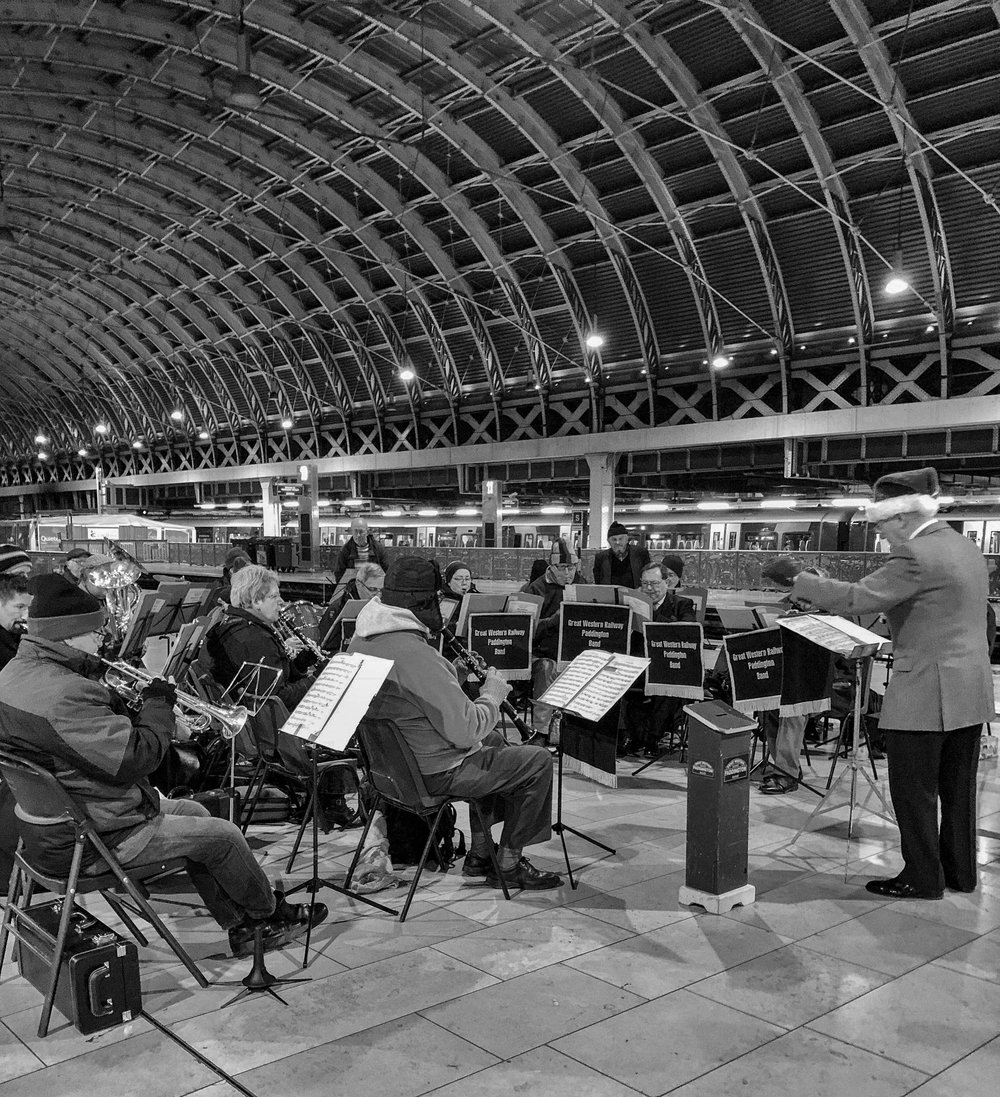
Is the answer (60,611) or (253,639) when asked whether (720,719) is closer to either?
(253,639)

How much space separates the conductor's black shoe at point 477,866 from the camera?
16.1 feet

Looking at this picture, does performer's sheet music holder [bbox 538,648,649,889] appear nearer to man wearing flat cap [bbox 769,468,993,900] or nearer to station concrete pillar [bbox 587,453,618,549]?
man wearing flat cap [bbox 769,468,993,900]

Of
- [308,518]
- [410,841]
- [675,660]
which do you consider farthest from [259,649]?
[308,518]

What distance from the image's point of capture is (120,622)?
28.6 feet

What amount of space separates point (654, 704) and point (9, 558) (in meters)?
→ 5.12

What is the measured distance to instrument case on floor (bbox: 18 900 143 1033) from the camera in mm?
3270

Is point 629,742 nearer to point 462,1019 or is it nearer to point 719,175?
point 462,1019

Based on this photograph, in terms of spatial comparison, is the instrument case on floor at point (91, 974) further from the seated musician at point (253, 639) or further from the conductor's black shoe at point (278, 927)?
the seated musician at point (253, 639)

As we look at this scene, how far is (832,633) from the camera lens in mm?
4879

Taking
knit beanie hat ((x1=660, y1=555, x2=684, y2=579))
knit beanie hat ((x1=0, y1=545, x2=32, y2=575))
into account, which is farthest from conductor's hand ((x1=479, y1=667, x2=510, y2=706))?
knit beanie hat ((x1=660, y1=555, x2=684, y2=579))

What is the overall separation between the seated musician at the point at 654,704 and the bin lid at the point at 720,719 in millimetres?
3012

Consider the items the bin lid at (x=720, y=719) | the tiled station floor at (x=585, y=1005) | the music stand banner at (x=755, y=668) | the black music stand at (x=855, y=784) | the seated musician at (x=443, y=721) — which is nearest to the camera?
the tiled station floor at (x=585, y=1005)

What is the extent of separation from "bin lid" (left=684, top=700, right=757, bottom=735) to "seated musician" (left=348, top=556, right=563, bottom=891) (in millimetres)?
803

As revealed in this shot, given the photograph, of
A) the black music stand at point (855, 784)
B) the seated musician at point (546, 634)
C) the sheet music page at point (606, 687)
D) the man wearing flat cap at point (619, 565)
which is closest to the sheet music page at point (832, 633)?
the black music stand at point (855, 784)
